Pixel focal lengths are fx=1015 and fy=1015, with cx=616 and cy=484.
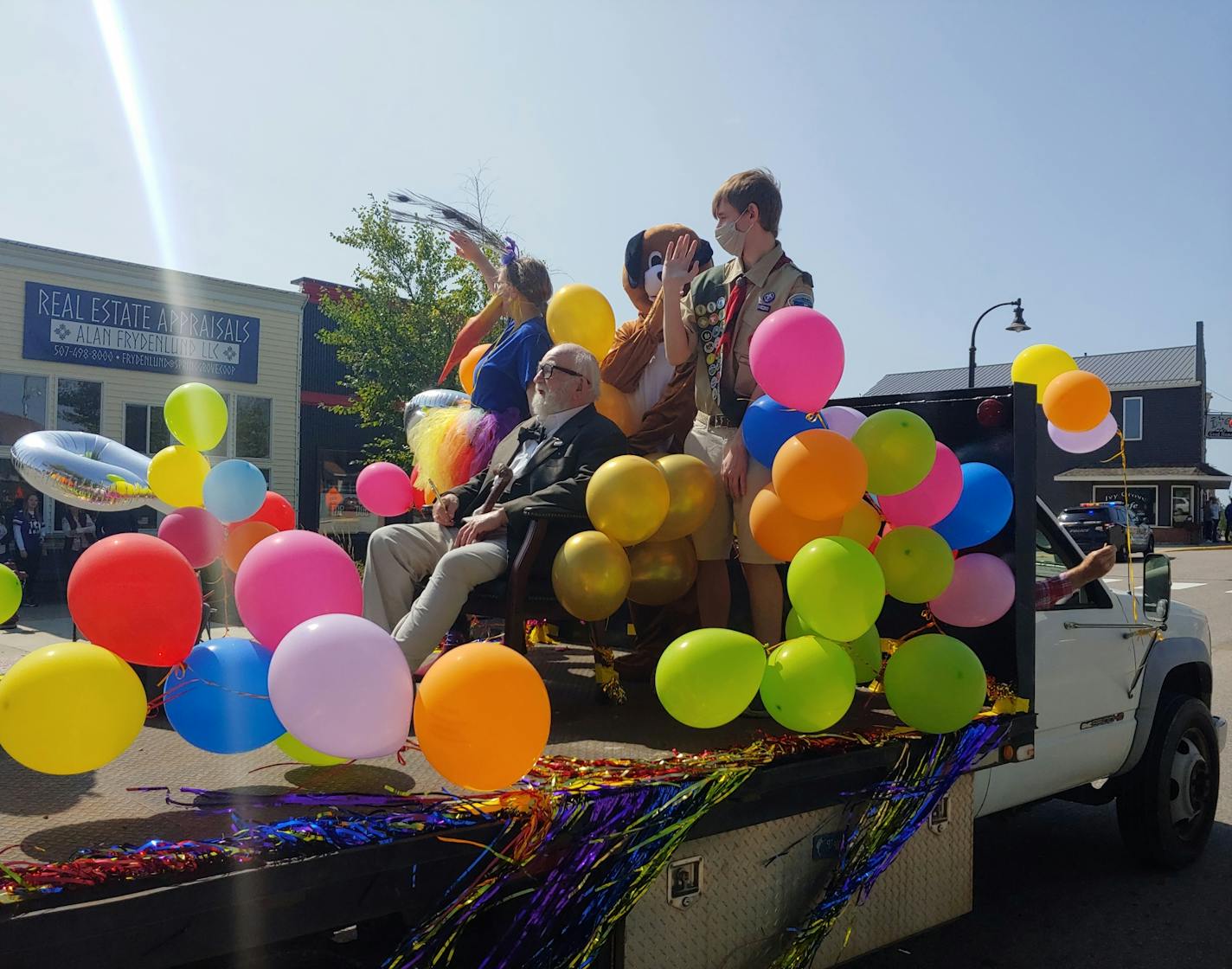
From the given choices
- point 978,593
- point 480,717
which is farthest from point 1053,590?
point 480,717

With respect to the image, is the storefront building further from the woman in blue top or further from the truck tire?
the truck tire

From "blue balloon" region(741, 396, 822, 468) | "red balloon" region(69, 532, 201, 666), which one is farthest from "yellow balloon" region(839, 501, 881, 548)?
"red balloon" region(69, 532, 201, 666)

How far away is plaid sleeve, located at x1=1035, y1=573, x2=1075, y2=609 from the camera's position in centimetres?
383

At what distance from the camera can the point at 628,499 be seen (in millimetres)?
3207

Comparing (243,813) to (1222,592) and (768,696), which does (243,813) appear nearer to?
(768,696)

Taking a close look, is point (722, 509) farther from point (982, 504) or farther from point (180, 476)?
point (180, 476)

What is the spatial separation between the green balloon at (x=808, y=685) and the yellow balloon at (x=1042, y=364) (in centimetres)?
191

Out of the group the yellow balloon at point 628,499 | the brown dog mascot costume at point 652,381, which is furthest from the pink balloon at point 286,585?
the brown dog mascot costume at point 652,381

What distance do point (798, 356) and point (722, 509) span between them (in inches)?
31.4

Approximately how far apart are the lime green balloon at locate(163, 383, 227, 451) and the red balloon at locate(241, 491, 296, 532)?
0.34 m

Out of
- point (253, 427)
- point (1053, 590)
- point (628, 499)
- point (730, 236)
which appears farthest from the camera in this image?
point (253, 427)

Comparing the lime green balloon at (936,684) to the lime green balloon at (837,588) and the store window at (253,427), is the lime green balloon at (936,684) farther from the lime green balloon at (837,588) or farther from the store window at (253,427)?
the store window at (253,427)

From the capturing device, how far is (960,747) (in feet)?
10.3

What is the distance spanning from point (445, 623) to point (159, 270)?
1508cm
